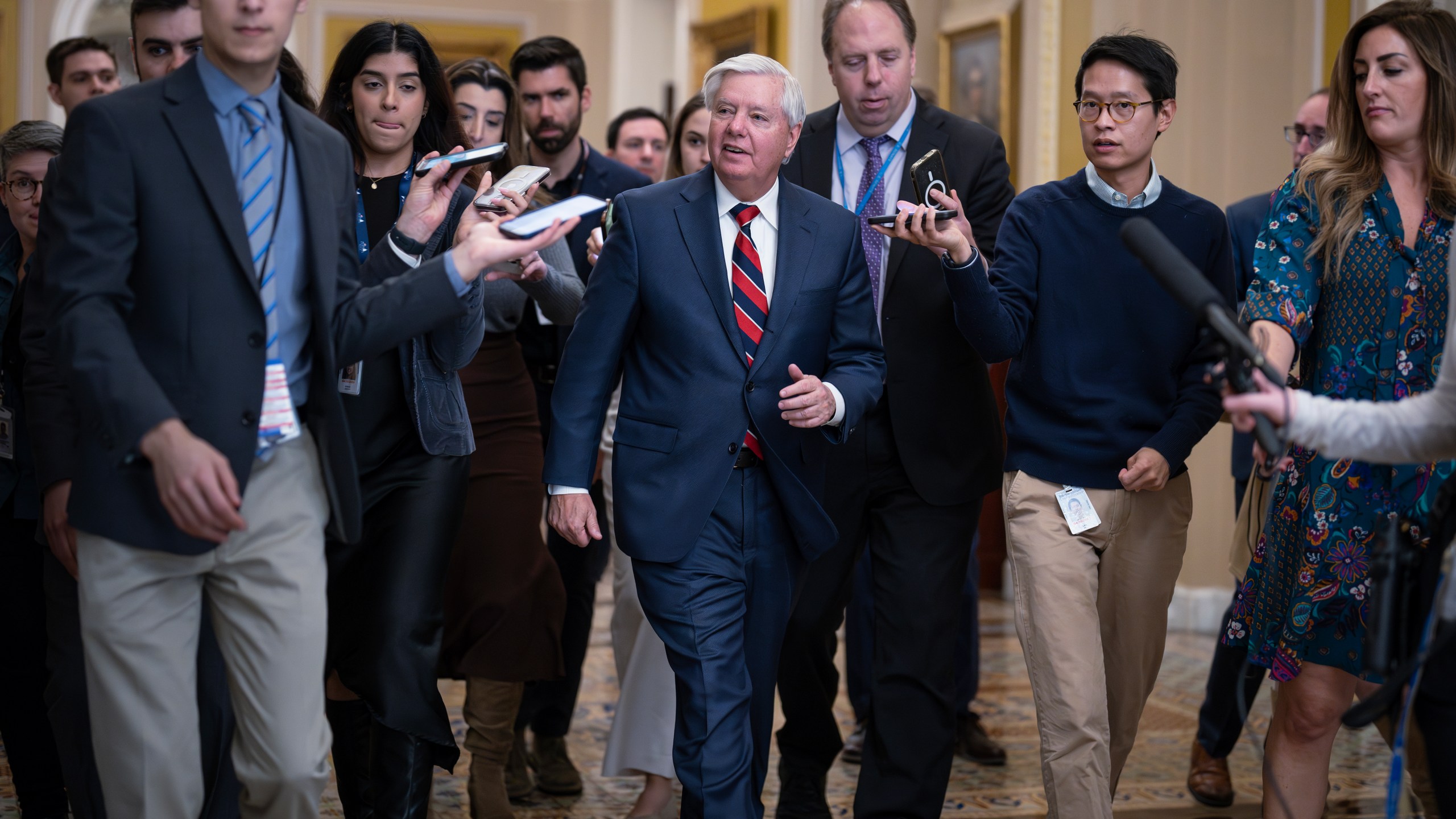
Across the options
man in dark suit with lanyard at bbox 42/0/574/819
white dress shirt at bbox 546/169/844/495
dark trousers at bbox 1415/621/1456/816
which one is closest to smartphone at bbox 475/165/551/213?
white dress shirt at bbox 546/169/844/495

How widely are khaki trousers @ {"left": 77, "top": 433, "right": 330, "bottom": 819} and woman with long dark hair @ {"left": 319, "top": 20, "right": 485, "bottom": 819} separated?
0.69m

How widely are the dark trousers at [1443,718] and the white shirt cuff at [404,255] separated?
6.80ft

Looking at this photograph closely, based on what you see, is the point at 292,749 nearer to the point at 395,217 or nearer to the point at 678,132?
the point at 395,217

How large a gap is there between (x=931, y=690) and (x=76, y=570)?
198 cm

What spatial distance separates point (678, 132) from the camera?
5.16 metres

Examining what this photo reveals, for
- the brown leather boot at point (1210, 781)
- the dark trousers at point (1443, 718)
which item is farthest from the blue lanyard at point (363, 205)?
the brown leather boot at point (1210, 781)

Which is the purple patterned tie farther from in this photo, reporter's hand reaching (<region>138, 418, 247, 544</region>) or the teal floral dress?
reporter's hand reaching (<region>138, 418, 247, 544</region>)

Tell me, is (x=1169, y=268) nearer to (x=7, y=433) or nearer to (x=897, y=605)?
(x=897, y=605)

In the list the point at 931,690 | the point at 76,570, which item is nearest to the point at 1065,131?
the point at 931,690

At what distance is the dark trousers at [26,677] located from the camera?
3631 mm

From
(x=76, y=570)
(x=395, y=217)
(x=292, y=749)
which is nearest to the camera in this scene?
(x=292, y=749)

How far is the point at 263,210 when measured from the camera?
8.08 ft

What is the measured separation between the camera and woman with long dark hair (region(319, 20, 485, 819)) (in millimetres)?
3215

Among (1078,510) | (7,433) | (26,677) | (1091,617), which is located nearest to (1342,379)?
(1078,510)
